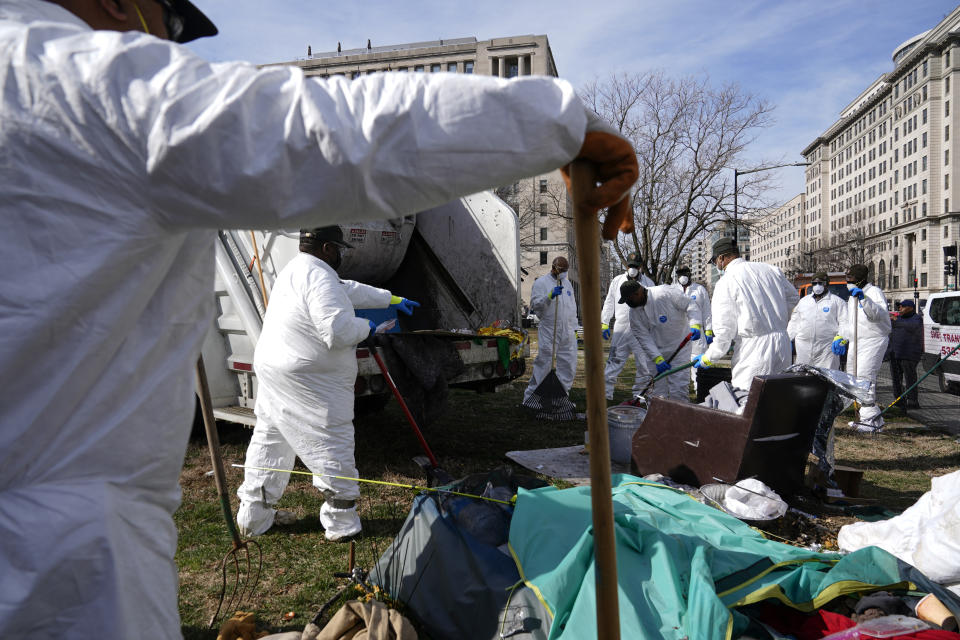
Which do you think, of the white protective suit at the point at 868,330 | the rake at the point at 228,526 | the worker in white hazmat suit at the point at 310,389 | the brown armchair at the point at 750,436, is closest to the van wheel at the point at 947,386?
the white protective suit at the point at 868,330

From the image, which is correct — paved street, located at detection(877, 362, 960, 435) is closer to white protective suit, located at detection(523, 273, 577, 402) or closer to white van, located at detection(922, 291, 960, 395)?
white van, located at detection(922, 291, 960, 395)

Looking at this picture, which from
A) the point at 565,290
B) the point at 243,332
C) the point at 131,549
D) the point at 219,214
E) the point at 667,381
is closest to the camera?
the point at 219,214

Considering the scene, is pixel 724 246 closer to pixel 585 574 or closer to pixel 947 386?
pixel 585 574

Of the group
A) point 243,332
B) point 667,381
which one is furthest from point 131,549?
point 667,381

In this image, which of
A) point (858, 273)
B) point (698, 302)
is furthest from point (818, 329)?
point (698, 302)

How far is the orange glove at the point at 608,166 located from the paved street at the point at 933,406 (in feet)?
25.8

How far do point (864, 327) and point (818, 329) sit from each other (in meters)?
0.56

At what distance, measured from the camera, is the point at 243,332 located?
511cm

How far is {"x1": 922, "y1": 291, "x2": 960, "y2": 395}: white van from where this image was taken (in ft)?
32.1

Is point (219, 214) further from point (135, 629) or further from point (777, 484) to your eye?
point (777, 484)

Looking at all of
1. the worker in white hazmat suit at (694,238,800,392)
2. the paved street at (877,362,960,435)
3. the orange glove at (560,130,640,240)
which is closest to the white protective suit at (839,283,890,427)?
the paved street at (877,362,960,435)

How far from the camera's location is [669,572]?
89.3 inches

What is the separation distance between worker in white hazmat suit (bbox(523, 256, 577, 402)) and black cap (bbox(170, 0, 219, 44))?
741 centimetres

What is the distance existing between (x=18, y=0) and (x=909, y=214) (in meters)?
86.9
